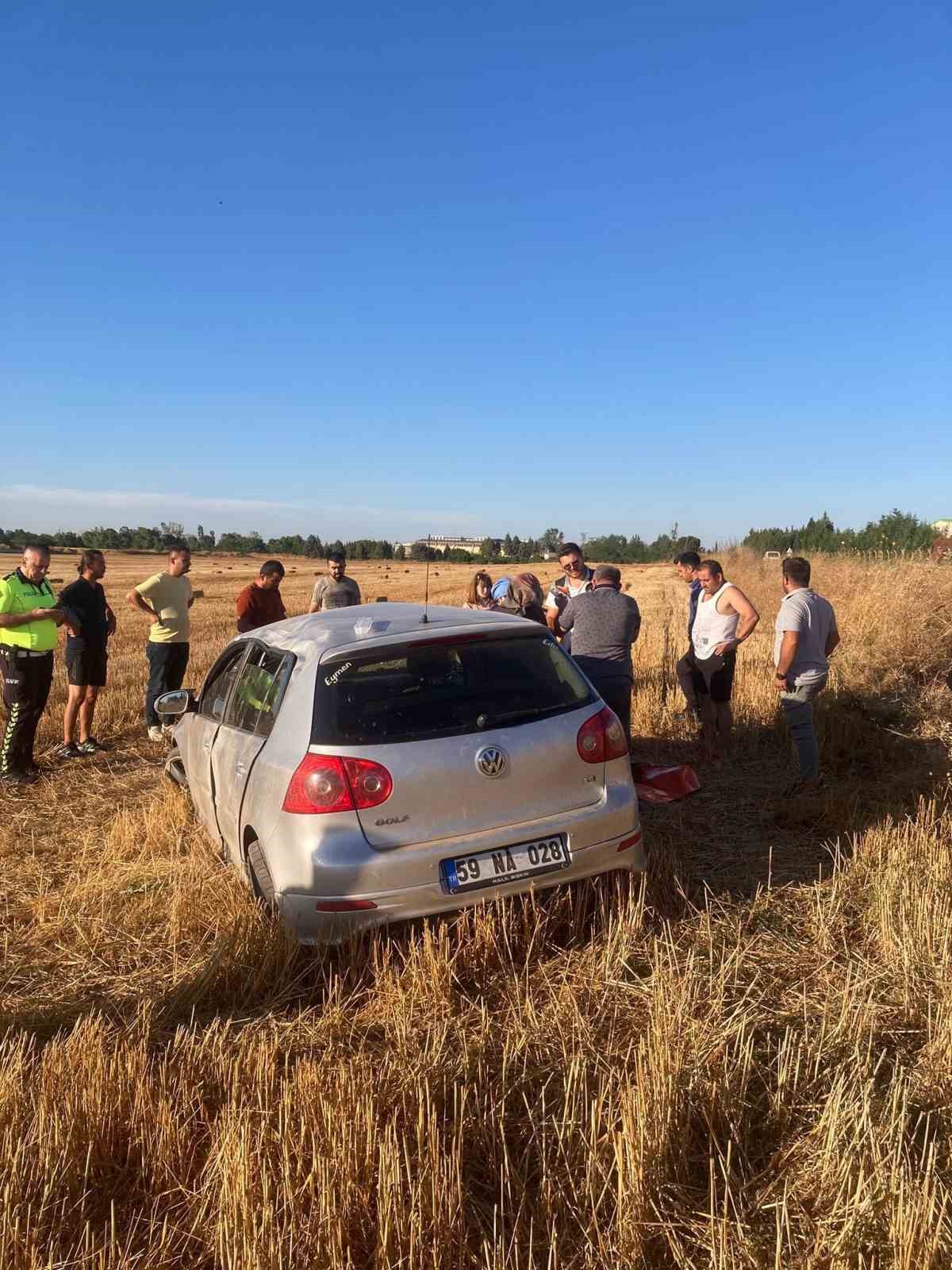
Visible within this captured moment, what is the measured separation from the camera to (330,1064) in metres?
2.87

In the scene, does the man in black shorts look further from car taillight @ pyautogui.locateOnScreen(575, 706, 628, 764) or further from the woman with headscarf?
car taillight @ pyautogui.locateOnScreen(575, 706, 628, 764)

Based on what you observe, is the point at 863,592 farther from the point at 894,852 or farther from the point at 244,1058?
the point at 244,1058

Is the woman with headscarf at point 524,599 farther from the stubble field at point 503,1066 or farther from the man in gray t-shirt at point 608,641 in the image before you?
the stubble field at point 503,1066

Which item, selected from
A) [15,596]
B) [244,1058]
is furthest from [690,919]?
[15,596]

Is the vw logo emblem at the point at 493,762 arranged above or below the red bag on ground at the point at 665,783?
above

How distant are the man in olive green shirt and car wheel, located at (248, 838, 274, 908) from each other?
16.5 feet

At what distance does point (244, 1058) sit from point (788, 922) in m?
2.54

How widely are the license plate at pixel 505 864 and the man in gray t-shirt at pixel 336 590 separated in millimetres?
5650

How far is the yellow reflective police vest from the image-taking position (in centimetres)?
726

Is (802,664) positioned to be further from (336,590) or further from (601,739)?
(336,590)

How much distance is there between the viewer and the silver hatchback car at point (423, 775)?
347cm

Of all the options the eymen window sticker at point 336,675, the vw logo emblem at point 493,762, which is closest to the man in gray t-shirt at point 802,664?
the vw logo emblem at point 493,762

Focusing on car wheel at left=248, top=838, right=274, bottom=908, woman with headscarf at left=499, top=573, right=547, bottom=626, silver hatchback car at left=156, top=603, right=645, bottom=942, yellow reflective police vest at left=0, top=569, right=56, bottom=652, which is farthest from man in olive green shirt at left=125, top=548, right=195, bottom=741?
car wheel at left=248, top=838, right=274, bottom=908

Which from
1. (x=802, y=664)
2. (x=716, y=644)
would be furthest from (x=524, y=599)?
(x=802, y=664)
